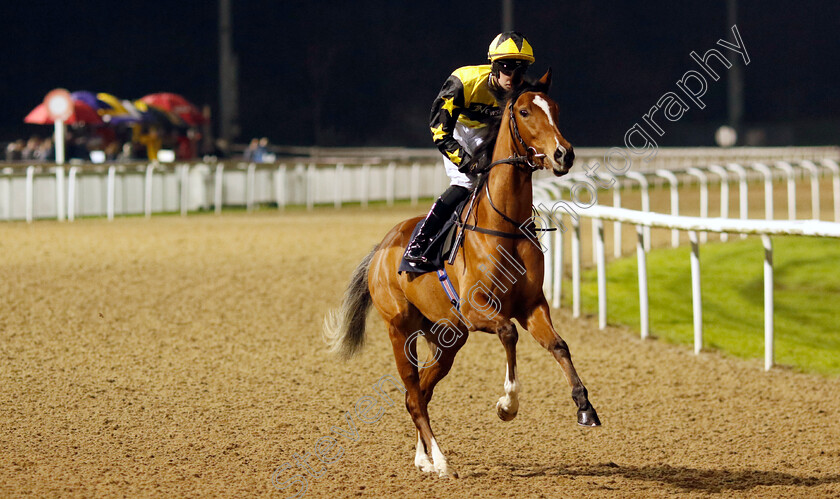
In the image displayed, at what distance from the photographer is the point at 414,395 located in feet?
16.4

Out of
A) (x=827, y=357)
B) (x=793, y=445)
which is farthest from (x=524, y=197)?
(x=827, y=357)

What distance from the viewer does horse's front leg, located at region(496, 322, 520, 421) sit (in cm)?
447

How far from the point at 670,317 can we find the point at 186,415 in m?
5.12

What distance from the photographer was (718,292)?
1084 centimetres

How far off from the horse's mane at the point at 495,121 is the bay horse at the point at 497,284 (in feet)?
0.04

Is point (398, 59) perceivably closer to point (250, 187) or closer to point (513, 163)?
point (250, 187)

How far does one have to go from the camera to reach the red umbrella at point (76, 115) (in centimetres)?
1895

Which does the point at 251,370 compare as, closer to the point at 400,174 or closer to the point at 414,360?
the point at 414,360

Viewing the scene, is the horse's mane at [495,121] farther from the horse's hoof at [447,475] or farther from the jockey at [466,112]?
the horse's hoof at [447,475]

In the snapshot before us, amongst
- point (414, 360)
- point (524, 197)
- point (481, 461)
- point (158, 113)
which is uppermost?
point (158, 113)

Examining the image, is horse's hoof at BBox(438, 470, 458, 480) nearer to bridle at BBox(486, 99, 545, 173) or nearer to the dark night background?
bridle at BBox(486, 99, 545, 173)

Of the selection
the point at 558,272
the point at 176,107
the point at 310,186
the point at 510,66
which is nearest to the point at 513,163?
the point at 510,66

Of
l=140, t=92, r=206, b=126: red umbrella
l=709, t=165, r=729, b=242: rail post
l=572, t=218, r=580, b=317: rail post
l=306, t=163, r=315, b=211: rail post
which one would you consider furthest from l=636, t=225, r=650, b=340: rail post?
l=140, t=92, r=206, b=126: red umbrella

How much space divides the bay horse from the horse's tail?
0.34 m
